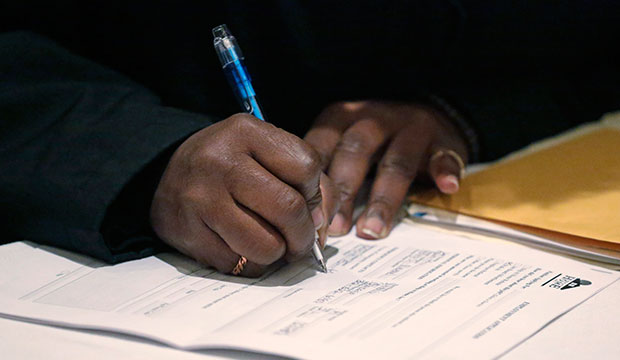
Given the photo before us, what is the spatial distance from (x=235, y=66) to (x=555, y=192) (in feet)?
1.39

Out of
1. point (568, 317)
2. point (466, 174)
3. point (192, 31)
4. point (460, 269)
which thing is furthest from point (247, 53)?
point (568, 317)

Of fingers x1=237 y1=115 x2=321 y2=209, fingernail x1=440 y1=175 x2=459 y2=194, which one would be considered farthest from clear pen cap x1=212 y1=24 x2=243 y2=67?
fingernail x1=440 y1=175 x2=459 y2=194

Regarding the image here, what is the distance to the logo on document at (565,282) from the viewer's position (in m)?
0.59

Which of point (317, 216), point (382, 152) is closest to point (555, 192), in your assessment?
point (382, 152)

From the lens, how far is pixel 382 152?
0.90 meters

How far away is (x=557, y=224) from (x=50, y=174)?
561 millimetres

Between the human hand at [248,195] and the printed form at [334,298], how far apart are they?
34mm

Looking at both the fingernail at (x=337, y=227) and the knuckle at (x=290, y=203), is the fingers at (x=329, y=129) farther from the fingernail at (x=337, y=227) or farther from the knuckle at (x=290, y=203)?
the knuckle at (x=290, y=203)

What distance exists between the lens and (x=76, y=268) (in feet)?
2.17

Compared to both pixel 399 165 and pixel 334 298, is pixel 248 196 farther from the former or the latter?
pixel 399 165

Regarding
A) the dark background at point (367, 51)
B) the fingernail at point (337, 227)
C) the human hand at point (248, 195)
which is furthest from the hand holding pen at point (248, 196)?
the dark background at point (367, 51)

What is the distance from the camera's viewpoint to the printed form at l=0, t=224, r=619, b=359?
482mm

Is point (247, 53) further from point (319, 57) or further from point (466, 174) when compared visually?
point (466, 174)

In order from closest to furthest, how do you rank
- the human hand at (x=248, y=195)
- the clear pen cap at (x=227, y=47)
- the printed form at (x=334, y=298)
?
the printed form at (x=334, y=298), the human hand at (x=248, y=195), the clear pen cap at (x=227, y=47)
